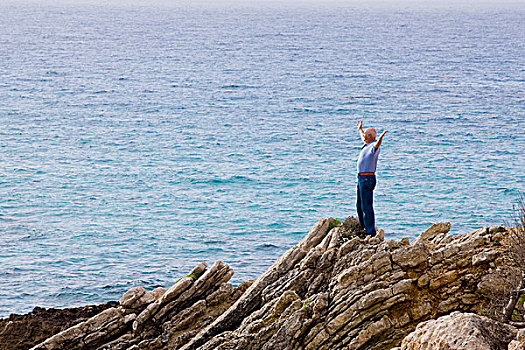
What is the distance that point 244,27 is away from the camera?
152 meters

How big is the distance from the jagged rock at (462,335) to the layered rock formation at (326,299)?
3454 mm

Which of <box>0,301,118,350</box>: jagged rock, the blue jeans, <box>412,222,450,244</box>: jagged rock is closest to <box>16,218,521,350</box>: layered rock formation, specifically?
<box>412,222,450,244</box>: jagged rock

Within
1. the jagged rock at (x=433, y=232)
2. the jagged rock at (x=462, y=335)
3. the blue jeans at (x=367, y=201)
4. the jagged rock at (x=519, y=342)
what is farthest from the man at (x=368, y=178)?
the jagged rock at (x=519, y=342)

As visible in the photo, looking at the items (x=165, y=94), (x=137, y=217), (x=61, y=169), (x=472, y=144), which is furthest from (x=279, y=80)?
(x=137, y=217)

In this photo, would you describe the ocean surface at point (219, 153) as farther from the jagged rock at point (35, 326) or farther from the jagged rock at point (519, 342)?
the jagged rock at point (519, 342)

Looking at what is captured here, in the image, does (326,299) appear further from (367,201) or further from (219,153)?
(219,153)

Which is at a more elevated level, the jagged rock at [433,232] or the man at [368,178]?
the man at [368,178]

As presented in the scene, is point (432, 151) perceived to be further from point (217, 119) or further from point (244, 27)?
point (244, 27)

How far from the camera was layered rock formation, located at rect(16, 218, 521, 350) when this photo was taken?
1459cm

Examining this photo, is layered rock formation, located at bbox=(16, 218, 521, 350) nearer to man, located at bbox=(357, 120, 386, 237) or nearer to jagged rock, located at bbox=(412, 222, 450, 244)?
jagged rock, located at bbox=(412, 222, 450, 244)

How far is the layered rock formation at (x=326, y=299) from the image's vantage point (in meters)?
14.6

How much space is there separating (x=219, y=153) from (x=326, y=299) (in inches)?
1438

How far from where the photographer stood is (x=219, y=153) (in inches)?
2012

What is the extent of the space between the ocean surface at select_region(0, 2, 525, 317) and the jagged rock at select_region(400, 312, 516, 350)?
1797cm
